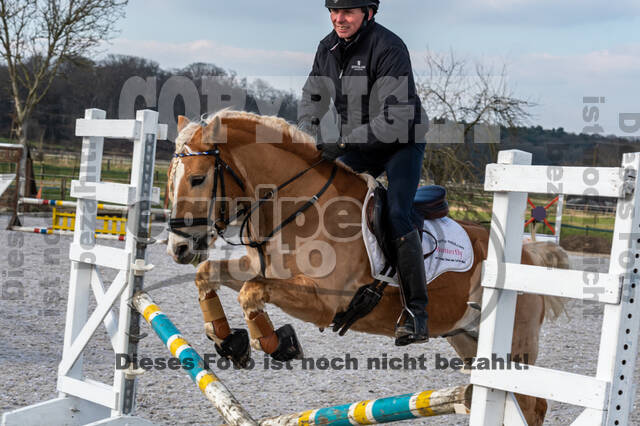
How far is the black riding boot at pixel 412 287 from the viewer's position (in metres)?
3.27

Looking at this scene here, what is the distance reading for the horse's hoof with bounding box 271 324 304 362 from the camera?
3029 millimetres

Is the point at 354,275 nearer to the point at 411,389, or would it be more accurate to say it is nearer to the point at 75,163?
the point at 411,389

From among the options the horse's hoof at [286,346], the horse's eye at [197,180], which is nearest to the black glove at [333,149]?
the horse's eye at [197,180]

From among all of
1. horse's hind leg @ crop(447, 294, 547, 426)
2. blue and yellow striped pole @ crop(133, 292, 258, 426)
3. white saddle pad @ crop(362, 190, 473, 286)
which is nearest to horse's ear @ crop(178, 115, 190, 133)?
blue and yellow striped pole @ crop(133, 292, 258, 426)

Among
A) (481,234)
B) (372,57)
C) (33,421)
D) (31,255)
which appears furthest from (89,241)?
(31,255)

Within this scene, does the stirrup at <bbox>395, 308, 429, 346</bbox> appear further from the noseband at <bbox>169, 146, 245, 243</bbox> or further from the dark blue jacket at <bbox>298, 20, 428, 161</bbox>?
the noseband at <bbox>169, 146, 245, 243</bbox>

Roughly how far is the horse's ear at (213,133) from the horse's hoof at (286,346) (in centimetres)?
107

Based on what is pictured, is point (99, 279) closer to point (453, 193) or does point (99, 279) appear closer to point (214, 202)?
point (214, 202)

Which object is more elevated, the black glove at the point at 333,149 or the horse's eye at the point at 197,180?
the black glove at the point at 333,149

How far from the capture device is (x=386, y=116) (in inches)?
130

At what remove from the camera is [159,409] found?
4.48 m

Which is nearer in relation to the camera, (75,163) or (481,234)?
(481,234)

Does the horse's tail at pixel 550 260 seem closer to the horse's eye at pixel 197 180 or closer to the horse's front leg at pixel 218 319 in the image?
the horse's front leg at pixel 218 319

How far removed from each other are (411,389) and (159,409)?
2227mm
